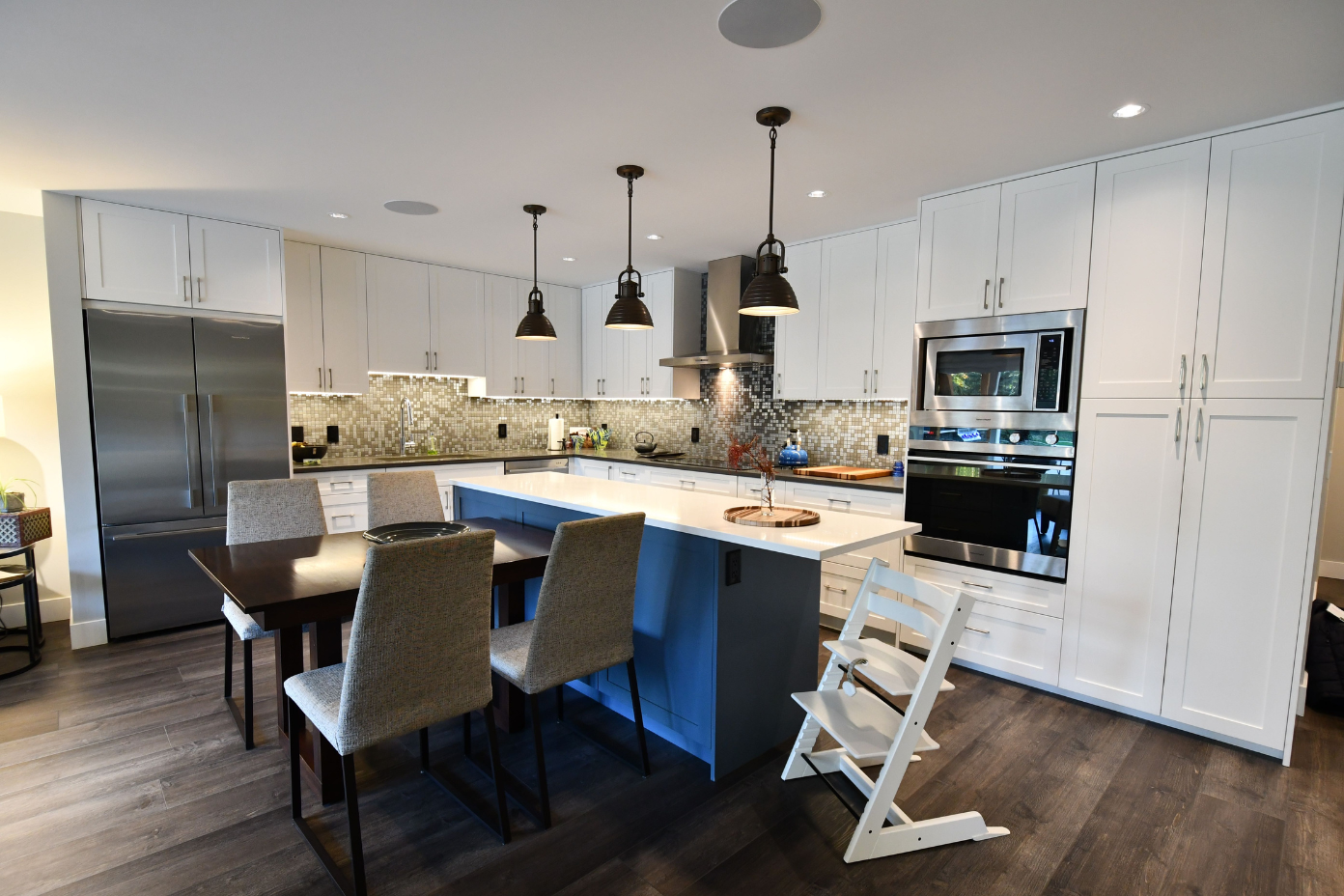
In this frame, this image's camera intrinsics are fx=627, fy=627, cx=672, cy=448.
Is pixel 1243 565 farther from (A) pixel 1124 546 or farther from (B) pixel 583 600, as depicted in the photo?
(B) pixel 583 600

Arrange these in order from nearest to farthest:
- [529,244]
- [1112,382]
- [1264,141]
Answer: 1. [1264,141]
2. [1112,382]
3. [529,244]

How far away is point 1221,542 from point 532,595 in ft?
9.58

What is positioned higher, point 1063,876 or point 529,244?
point 529,244

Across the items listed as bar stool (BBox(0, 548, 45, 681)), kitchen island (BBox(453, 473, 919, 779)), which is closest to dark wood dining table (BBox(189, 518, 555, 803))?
kitchen island (BBox(453, 473, 919, 779))

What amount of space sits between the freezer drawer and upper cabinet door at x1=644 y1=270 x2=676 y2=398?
314 centimetres

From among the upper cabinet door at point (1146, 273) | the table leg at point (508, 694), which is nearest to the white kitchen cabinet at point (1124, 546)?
the upper cabinet door at point (1146, 273)

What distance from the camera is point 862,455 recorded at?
A: 4332 millimetres

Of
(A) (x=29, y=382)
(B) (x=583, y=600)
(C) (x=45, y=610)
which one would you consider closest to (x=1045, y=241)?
(B) (x=583, y=600)

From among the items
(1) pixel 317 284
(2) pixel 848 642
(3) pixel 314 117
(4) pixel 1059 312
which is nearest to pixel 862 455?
(4) pixel 1059 312

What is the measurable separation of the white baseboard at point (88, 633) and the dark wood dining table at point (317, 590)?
154 centimetres

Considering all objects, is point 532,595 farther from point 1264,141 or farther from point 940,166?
point 1264,141

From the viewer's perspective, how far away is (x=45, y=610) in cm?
380

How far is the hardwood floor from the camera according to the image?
178 cm

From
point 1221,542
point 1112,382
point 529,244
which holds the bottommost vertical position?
point 1221,542
